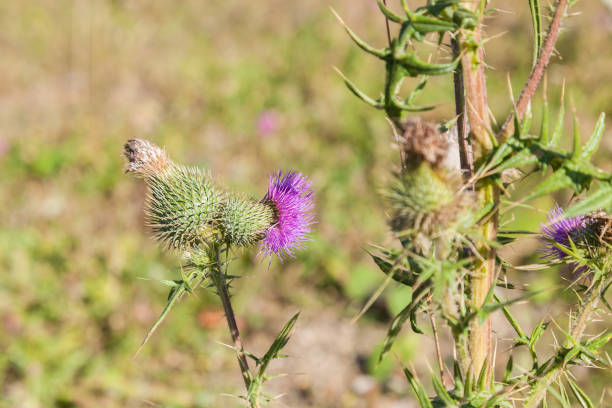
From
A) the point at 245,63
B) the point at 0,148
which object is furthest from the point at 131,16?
the point at 0,148

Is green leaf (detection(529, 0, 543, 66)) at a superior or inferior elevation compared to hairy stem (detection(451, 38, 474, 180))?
superior

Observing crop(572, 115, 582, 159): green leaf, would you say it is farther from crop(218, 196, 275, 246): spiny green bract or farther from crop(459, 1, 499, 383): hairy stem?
crop(218, 196, 275, 246): spiny green bract

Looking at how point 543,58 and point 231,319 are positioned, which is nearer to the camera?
point 543,58

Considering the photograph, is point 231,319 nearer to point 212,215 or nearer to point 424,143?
point 212,215

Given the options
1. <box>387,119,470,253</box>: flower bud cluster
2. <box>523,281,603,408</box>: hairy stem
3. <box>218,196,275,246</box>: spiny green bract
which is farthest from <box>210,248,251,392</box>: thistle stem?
<box>523,281,603,408</box>: hairy stem

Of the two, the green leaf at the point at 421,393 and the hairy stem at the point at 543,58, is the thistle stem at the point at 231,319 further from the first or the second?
the hairy stem at the point at 543,58

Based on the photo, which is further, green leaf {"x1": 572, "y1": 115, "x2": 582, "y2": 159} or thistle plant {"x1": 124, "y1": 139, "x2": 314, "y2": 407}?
thistle plant {"x1": 124, "y1": 139, "x2": 314, "y2": 407}

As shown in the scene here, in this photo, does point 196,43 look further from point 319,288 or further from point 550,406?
point 550,406

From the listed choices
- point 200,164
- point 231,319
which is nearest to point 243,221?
point 231,319
